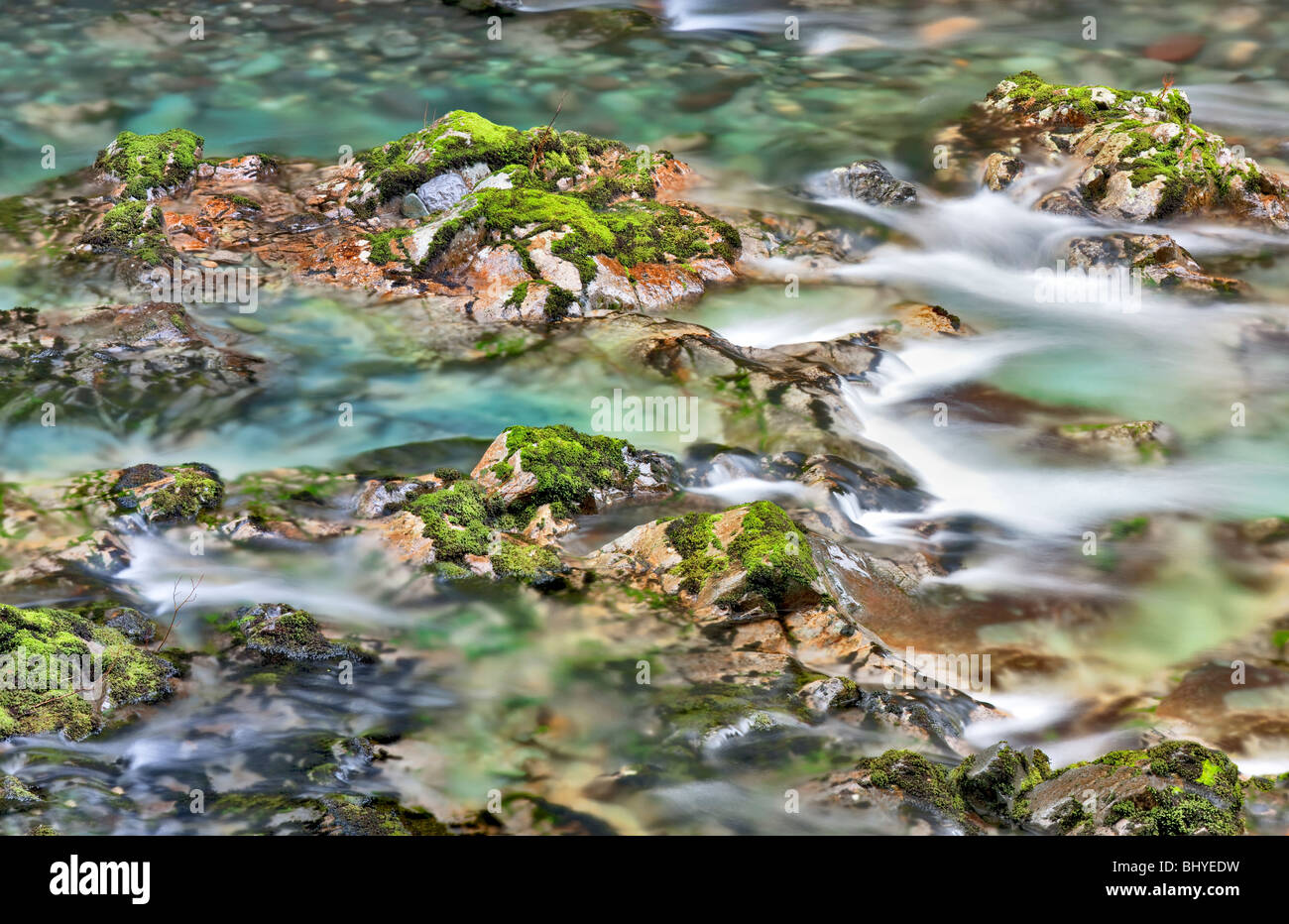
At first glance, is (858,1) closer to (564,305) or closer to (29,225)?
(564,305)

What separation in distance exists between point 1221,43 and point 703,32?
8.51 m

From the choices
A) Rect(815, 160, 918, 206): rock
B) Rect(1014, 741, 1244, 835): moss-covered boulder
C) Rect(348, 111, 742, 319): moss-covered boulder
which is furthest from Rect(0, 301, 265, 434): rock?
Rect(815, 160, 918, 206): rock

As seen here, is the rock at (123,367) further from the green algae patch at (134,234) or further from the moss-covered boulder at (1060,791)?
the moss-covered boulder at (1060,791)

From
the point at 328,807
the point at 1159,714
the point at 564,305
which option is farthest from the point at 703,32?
the point at 328,807

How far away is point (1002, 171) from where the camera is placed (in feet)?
48.2

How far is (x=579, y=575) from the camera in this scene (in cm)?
802

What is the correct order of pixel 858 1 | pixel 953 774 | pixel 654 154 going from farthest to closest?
1. pixel 858 1
2. pixel 654 154
3. pixel 953 774

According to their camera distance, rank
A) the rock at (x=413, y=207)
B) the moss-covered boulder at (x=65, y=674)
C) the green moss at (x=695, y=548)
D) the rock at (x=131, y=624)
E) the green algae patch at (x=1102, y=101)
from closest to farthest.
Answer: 1. the moss-covered boulder at (x=65, y=674)
2. the rock at (x=131, y=624)
3. the green moss at (x=695, y=548)
4. the rock at (x=413, y=207)
5. the green algae patch at (x=1102, y=101)

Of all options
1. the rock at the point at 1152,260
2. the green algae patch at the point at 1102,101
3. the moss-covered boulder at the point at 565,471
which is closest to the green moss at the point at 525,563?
the moss-covered boulder at the point at 565,471

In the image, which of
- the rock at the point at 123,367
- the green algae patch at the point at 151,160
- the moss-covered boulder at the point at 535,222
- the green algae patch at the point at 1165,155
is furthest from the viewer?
the green algae patch at the point at 1165,155

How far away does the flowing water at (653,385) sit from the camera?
6508 mm

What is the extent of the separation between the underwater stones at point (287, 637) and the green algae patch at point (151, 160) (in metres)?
8.06

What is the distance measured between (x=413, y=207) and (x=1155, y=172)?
902 cm

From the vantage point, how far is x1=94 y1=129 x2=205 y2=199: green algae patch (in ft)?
44.4
